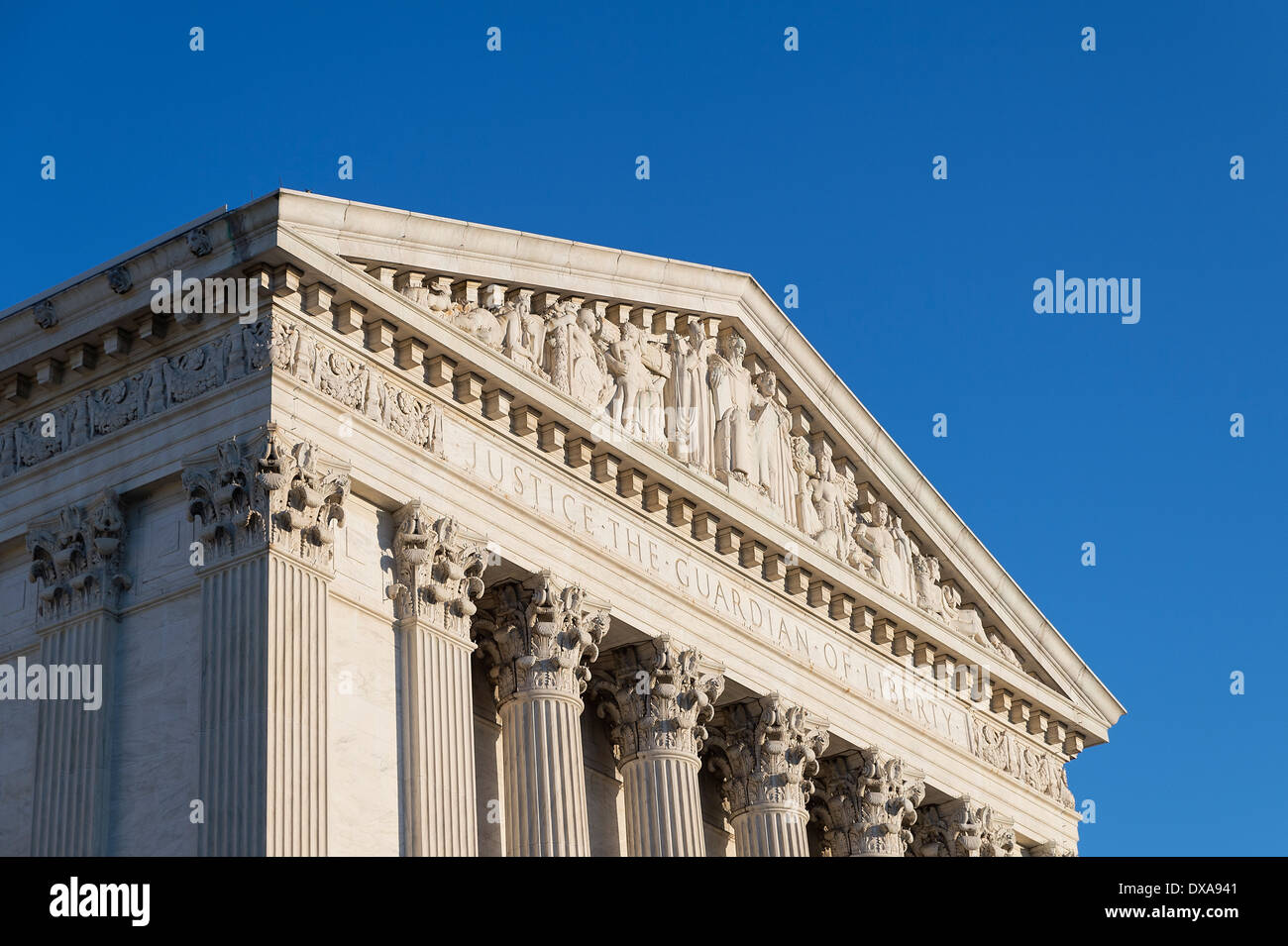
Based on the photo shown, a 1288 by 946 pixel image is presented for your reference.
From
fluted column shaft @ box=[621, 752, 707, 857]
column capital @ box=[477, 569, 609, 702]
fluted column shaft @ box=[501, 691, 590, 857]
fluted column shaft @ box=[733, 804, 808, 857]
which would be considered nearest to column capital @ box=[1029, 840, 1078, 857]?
fluted column shaft @ box=[733, 804, 808, 857]

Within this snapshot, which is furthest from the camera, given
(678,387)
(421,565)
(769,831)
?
(678,387)

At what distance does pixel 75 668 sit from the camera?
27.9m

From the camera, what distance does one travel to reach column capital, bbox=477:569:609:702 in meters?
31.1

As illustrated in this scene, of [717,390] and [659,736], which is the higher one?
[717,390]

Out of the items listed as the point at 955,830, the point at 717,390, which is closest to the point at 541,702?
the point at 717,390

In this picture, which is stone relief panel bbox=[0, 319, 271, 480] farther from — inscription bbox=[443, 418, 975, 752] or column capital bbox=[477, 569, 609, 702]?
column capital bbox=[477, 569, 609, 702]

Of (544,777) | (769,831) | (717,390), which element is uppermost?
(717,390)

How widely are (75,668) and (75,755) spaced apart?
1.21m

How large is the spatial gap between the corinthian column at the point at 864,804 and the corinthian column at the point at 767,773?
82.8 inches

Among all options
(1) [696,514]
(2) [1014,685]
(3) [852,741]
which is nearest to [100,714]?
(1) [696,514]

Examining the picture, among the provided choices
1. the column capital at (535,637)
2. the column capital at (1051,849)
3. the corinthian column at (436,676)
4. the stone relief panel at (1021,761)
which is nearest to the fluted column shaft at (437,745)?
the corinthian column at (436,676)

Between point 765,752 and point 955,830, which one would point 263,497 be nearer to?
point 765,752

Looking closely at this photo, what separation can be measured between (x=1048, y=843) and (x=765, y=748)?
10.6m
